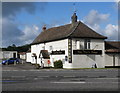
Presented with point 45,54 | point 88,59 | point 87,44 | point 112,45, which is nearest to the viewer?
point 88,59

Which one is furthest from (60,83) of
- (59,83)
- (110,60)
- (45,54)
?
(45,54)

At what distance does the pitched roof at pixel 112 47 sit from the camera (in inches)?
1715

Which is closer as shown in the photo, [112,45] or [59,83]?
[59,83]

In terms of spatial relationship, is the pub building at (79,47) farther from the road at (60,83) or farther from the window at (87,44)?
the road at (60,83)

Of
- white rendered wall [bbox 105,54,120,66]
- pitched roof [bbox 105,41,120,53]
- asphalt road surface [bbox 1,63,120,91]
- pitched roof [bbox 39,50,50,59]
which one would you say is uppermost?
pitched roof [bbox 105,41,120,53]

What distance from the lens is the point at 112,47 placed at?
154 ft

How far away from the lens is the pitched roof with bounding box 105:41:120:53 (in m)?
43.6

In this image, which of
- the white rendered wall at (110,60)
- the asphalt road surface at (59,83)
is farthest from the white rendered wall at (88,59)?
the asphalt road surface at (59,83)

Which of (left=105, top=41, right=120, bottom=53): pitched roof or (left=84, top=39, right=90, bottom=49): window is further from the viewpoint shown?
(left=105, top=41, right=120, bottom=53): pitched roof

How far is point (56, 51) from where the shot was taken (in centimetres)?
4450

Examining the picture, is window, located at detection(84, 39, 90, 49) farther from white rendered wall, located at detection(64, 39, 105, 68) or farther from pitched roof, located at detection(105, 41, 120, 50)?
pitched roof, located at detection(105, 41, 120, 50)

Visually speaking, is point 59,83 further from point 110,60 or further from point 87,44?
point 110,60

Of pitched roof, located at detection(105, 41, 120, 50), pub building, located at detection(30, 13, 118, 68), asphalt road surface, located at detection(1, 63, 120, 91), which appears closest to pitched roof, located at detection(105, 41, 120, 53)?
pitched roof, located at detection(105, 41, 120, 50)

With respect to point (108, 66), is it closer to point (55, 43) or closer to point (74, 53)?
point (74, 53)
